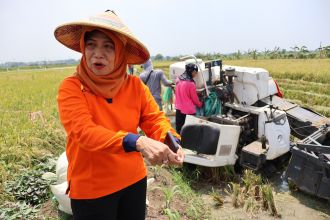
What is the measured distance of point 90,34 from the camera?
1659 mm

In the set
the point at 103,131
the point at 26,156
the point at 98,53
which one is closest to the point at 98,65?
the point at 98,53

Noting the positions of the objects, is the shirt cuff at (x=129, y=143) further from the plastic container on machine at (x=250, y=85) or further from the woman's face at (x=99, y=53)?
the plastic container on machine at (x=250, y=85)

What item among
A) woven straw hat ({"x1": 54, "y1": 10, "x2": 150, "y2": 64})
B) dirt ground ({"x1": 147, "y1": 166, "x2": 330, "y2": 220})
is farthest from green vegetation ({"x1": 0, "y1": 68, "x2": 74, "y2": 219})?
woven straw hat ({"x1": 54, "y1": 10, "x2": 150, "y2": 64})

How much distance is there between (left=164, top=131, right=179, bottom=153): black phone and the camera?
1.62m

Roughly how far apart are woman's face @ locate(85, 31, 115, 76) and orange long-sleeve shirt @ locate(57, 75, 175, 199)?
4.1 inches

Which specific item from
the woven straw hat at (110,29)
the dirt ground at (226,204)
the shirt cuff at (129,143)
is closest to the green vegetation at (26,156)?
the dirt ground at (226,204)

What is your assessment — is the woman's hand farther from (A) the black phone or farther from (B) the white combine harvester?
(B) the white combine harvester

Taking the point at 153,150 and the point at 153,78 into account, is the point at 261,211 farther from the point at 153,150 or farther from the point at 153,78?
the point at 153,150

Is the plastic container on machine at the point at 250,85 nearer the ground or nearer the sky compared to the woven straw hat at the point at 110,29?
nearer the ground

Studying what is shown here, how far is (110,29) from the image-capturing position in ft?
5.19

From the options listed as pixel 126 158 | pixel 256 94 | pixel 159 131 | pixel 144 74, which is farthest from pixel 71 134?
pixel 144 74

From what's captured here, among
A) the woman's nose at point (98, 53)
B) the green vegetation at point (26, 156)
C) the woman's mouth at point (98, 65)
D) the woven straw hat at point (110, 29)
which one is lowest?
the green vegetation at point (26, 156)

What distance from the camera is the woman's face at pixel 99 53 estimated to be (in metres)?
1.58

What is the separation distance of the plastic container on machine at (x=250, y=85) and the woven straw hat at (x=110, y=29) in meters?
3.76
